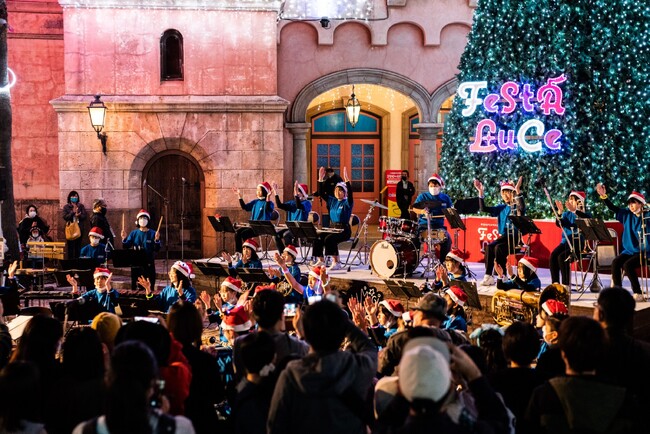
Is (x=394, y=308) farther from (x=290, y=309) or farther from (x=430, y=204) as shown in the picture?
(x=430, y=204)

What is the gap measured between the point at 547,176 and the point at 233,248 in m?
8.21

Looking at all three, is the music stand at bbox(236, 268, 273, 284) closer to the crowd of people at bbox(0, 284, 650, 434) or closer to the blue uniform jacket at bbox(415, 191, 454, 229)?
the blue uniform jacket at bbox(415, 191, 454, 229)

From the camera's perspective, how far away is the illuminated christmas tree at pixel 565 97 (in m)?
16.8

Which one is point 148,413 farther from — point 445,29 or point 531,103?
point 445,29

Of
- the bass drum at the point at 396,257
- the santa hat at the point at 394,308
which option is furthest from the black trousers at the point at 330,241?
the santa hat at the point at 394,308

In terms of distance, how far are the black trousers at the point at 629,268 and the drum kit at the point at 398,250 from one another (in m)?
3.28

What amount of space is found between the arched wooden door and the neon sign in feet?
24.1

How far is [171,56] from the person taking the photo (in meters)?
22.4

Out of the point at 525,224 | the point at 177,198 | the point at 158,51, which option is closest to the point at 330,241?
the point at 525,224

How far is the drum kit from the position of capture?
1530 cm

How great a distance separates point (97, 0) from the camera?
21.7 metres

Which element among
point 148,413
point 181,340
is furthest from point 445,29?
point 148,413

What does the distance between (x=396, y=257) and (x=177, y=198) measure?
29.4 ft

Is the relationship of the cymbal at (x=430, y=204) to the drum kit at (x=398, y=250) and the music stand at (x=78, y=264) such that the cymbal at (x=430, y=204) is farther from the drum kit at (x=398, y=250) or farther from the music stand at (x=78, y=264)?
the music stand at (x=78, y=264)
